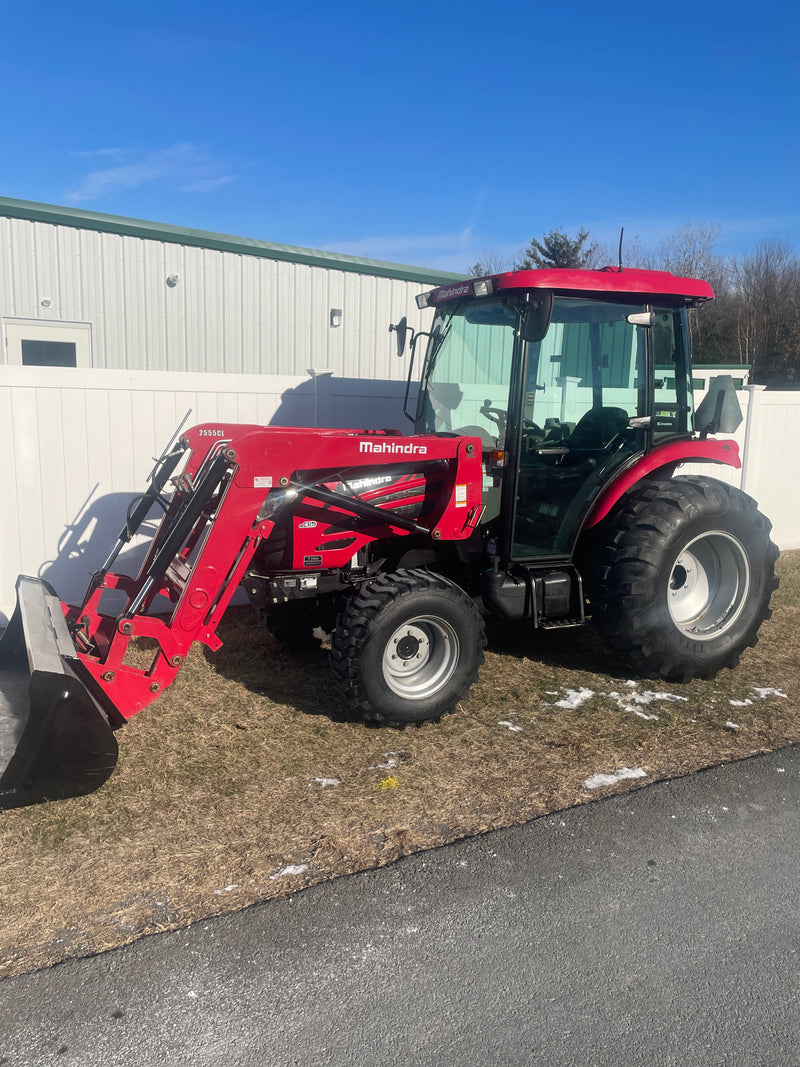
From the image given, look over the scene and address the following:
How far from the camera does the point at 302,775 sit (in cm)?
391

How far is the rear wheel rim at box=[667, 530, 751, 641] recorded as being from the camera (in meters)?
5.36

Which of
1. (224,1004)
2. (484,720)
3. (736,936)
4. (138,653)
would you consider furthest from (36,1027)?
(138,653)

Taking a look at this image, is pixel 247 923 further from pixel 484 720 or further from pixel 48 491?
pixel 48 491

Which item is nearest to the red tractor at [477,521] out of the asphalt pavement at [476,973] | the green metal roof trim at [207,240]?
the asphalt pavement at [476,973]

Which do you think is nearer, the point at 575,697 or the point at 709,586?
the point at 575,697

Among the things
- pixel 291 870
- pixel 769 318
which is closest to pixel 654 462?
pixel 291 870

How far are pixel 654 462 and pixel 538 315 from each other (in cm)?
127

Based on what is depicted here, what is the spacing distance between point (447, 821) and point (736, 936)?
3.95 ft

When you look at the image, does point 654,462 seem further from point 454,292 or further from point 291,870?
point 291,870

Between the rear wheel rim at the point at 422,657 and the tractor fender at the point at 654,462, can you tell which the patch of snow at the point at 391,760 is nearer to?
the rear wheel rim at the point at 422,657

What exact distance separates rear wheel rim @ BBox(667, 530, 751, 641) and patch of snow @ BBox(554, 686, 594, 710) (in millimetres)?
792

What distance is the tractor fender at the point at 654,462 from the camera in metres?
5.09

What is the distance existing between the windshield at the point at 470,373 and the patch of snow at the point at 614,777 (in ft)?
6.71

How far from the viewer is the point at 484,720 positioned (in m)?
4.64
